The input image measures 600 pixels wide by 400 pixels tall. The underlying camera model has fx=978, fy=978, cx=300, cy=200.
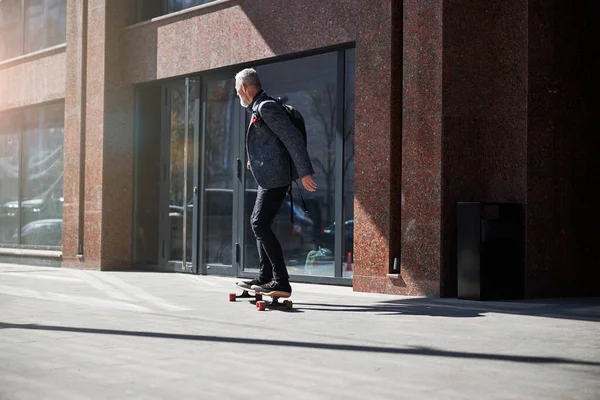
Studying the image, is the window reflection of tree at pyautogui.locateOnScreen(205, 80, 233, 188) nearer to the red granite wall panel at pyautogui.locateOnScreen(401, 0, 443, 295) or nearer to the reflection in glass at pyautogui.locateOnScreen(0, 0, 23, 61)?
the red granite wall panel at pyautogui.locateOnScreen(401, 0, 443, 295)

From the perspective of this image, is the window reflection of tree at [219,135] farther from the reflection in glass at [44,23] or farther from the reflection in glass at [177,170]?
the reflection in glass at [44,23]

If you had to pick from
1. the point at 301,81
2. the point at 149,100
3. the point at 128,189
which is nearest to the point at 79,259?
the point at 128,189

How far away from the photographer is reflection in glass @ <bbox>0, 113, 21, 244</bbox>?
→ 17750mm

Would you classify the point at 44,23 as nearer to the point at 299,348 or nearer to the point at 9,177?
the point at 9,177

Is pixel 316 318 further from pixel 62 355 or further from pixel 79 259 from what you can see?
pixel 79 259

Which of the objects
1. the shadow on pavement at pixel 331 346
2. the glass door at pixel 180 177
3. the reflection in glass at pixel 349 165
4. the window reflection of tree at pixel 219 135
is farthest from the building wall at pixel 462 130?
the shadow on pavement at pixel 331 346

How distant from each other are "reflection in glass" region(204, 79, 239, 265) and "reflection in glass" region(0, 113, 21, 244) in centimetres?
573

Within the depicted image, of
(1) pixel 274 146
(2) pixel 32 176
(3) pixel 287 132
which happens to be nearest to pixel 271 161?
(1) pixel 274 146

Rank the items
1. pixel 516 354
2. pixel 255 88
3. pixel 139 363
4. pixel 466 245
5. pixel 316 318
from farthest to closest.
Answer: pixel 466 245
pixel 255 88
pixel 316 318
pixel 516 354
pixel 139 363

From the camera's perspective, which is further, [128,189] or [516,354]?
[128,189]

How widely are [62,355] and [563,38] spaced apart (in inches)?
259

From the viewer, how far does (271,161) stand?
A: 27.3ft

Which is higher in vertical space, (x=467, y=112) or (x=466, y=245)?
(x=467, y=112)

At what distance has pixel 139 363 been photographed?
200 inches
